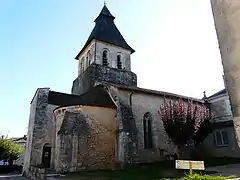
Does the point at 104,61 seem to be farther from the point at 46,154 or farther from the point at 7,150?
the point at 7,150

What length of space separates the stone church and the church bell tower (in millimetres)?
112

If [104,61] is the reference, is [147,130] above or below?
below

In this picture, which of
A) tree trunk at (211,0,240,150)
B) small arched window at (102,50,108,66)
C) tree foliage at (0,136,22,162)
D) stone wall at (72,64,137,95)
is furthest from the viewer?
tree foliage at (0,136,22,162)

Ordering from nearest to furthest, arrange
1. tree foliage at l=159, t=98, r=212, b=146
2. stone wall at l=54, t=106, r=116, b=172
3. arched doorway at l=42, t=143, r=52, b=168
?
tree foliage at l=159, t=98, r=212, b=146, stone wall at l=54, t=106, r=116, b=172, arched doorway at l=42, t=143, r=52, b=168

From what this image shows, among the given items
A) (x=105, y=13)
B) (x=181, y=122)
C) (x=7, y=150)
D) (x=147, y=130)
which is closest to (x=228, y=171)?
(x=181, y=122)

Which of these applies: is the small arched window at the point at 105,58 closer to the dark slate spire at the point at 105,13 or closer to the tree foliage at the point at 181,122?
the dark slate spire at the point at 105,13

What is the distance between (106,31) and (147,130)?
46.4 ft

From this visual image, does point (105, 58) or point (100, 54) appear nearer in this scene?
point (100, 54)

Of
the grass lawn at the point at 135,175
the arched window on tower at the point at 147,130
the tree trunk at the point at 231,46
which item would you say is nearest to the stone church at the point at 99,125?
the arched window on tower at the point at 147,130

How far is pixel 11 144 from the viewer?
87.0ft

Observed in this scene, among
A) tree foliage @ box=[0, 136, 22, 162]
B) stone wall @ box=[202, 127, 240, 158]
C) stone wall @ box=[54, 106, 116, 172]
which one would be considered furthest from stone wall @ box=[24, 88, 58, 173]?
stone wall @ box=[202, 127, 240, 158]

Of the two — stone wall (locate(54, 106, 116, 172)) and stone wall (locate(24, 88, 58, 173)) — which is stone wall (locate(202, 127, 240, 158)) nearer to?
stone wall (locate(54, 106, 116, 172))

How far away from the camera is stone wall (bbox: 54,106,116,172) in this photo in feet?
46.5

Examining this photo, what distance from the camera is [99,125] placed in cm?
1573
